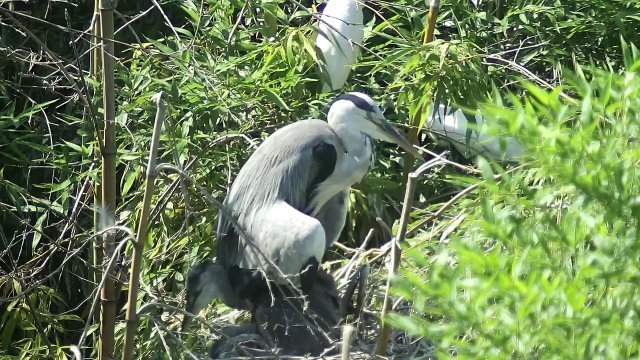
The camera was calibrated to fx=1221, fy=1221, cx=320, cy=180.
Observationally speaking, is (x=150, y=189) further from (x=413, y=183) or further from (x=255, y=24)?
(x=255, y=24)

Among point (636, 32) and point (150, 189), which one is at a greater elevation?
point (150, 189)

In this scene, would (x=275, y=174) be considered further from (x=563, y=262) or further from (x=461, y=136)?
(x=563, y=262)

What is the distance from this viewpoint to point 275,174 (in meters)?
3.23

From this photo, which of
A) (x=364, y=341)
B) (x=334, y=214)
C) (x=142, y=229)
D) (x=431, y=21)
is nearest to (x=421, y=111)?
(x=431, y=21)

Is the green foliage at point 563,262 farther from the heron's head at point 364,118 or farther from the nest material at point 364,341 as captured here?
the heron's head at point 364,118

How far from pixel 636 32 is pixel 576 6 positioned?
209 mm

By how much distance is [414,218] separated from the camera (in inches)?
144

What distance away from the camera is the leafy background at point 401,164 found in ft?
4.97

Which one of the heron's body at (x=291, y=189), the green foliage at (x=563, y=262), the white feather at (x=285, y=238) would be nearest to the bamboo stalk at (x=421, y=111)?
the heron's body at (x=291, y=189)

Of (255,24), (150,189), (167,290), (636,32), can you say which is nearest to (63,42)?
(255,24)

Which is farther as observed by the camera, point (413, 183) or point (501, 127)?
point (413, 183)

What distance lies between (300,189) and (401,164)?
2.47ft

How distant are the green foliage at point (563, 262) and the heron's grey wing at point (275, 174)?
5.28 feet

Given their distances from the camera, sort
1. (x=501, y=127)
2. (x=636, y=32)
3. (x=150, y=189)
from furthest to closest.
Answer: (x=636, y=32) < (x=150, y=189) < (x=501, y=127)
